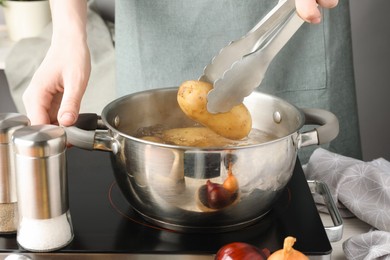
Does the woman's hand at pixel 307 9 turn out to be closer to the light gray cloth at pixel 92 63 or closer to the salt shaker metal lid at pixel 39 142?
the salt shaker metal lid at pixel 39 142

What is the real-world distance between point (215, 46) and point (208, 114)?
553 millimetres

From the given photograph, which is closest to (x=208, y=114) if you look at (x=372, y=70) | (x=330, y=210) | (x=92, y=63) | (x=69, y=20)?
(x=330, y=210)

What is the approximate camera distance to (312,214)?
0.92 m

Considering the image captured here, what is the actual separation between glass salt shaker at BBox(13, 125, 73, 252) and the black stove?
2cm

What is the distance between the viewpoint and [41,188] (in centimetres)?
79

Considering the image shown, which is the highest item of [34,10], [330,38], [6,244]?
[34,10]

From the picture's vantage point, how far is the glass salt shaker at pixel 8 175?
83 centimetres

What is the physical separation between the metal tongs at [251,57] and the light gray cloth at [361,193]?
261 millimetres

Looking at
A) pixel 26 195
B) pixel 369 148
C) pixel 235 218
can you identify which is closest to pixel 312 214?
pixel 235 218

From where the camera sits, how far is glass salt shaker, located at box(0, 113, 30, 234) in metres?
0.83

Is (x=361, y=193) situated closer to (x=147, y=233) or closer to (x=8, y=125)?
(x=147, y=233)

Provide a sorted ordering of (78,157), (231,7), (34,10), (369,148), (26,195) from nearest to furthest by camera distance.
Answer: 1. (26,195)
2. (78,157)
3. (231,7)
4. (34,10)
5. (369,148)

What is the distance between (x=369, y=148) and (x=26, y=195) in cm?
191

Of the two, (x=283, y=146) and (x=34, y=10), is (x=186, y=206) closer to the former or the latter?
(x=283, y=146)
